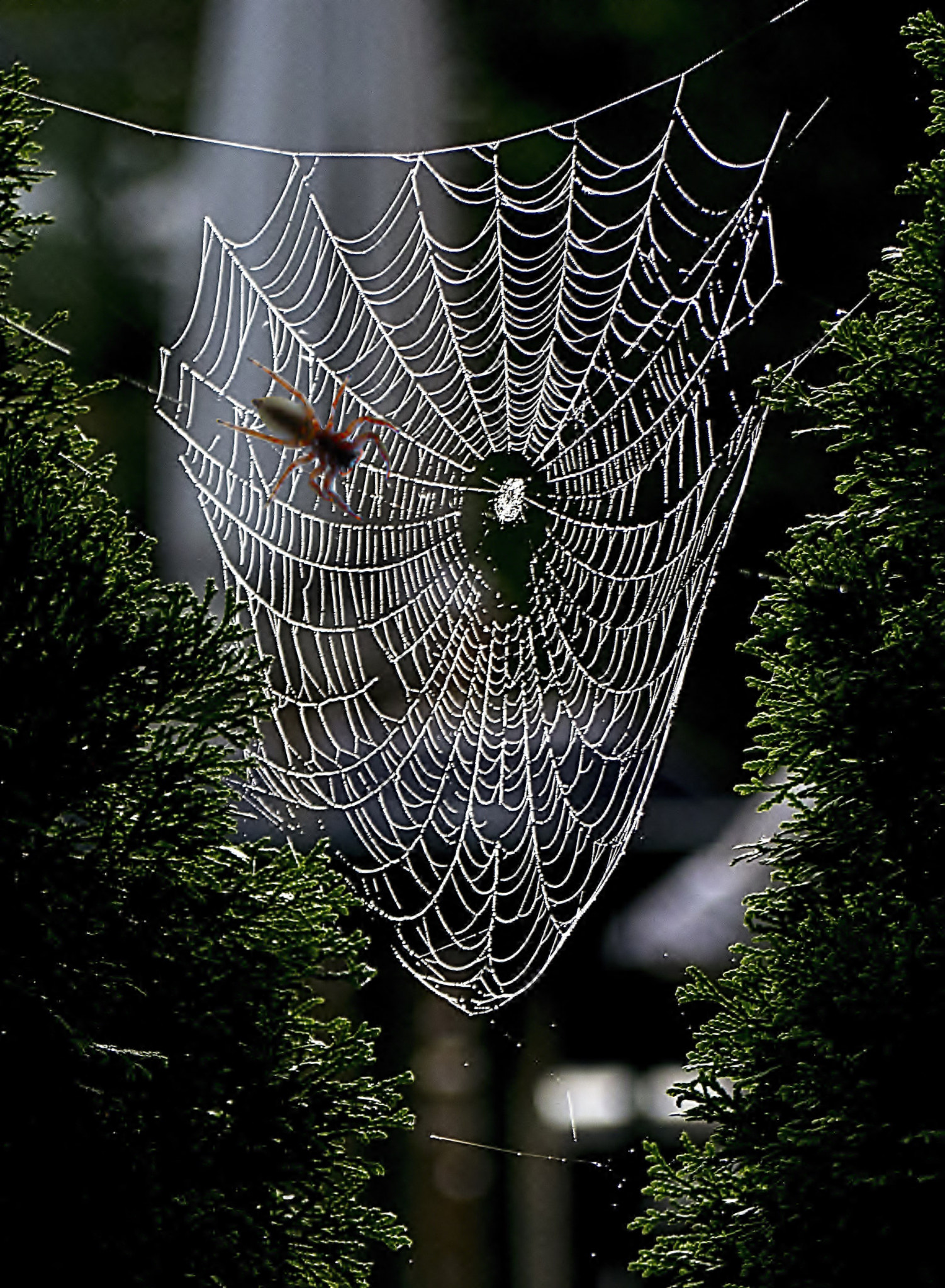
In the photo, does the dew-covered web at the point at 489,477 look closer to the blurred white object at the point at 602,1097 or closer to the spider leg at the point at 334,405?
the spider leg at the point at 334,405

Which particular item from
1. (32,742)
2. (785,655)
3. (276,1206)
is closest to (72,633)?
(32,742)

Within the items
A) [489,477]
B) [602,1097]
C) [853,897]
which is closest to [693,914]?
[602,1097]

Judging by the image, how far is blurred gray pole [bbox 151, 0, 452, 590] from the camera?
256 cm

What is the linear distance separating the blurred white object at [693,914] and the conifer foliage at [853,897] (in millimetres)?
1644

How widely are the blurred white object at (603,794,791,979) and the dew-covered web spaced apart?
0.51 ft

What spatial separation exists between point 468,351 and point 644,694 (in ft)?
2.82

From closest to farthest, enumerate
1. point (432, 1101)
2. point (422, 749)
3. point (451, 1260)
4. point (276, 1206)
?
point (276, 1206)
point (451, 1260)
point (432, 1101)
point (422, 749)

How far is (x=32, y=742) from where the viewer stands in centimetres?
122

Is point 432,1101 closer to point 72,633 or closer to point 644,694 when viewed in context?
point 644,694

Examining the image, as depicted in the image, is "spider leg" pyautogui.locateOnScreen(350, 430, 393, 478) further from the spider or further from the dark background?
the dark background

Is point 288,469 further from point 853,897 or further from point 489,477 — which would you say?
point 853,897

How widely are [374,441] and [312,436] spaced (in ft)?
2.36

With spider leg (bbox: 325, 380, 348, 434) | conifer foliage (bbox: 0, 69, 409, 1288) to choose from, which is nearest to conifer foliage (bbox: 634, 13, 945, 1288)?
conifer foliage (bbox: 0, 69, 409, 1288)

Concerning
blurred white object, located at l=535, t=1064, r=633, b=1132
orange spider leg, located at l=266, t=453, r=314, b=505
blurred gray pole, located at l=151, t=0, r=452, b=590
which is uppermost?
blurred gray pole, located at l=151, t=0, r=452, b=590
